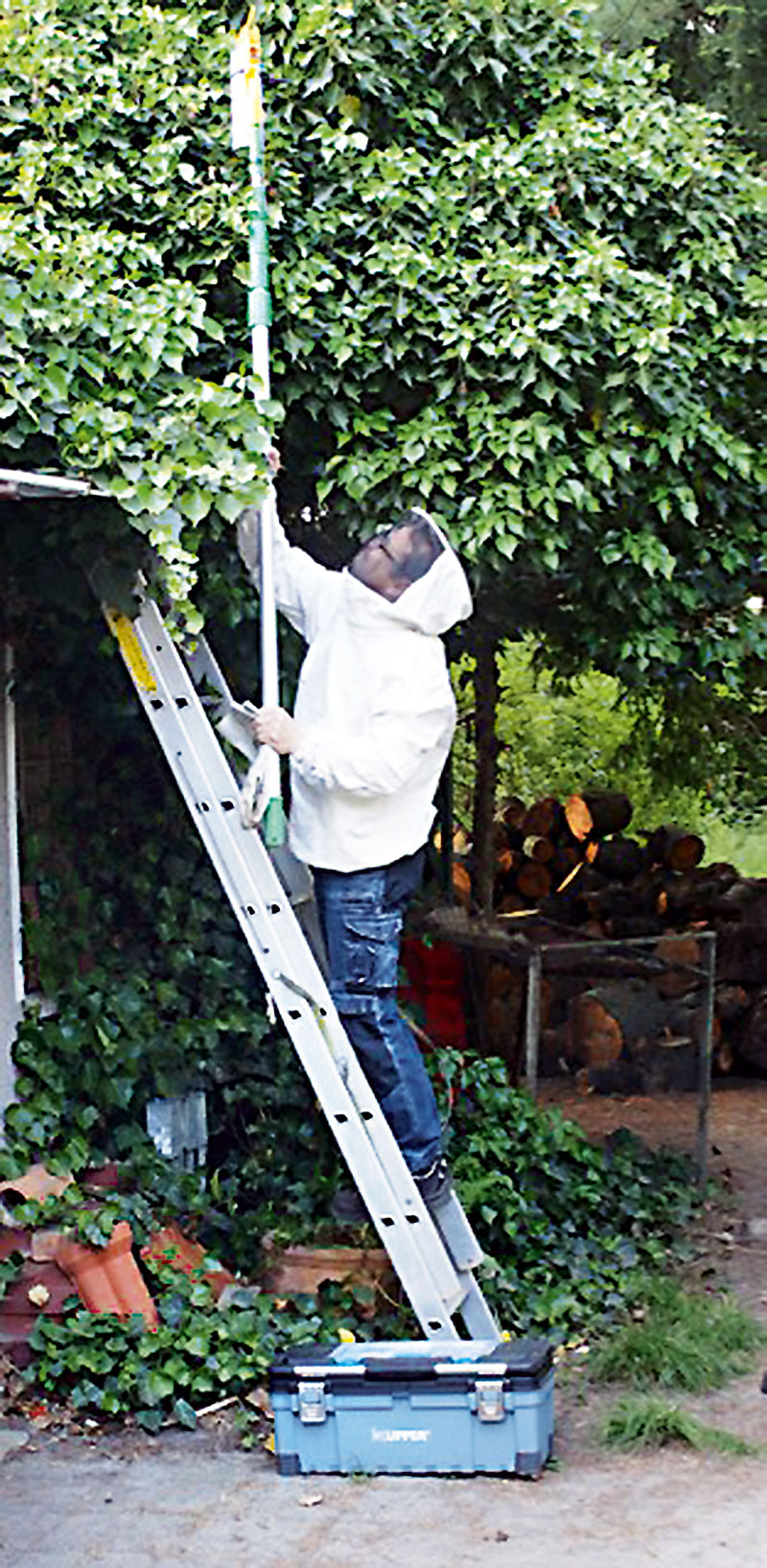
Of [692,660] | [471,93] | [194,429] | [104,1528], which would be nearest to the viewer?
[104,1528]

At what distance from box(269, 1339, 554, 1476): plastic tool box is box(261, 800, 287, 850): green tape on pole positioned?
1297 mm

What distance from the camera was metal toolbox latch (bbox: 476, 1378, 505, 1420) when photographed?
4738 mm

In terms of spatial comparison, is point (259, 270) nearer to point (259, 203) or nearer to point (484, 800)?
point (259, 203)

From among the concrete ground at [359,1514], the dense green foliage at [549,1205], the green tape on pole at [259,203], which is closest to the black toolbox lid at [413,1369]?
the concrete ground at [359,1514]

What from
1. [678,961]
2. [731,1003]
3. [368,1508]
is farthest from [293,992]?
[731,1003]

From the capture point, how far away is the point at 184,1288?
546 centimetres

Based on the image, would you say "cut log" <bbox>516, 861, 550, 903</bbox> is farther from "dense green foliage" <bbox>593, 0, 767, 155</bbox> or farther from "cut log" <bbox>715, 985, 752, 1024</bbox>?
"dense green foliage" <bbox>593, 0, 767, 155</bbox>

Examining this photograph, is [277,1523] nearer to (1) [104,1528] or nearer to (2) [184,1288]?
(1) [104,1528]

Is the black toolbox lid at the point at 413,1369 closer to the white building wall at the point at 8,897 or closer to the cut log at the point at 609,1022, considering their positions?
the white building wall at the point at 8,897

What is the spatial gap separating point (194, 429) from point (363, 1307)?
243cm

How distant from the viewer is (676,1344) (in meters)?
5.58

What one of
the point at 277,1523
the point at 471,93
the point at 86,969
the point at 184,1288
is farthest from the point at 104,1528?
the point at 471,93

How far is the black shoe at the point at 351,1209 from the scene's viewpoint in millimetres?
5672

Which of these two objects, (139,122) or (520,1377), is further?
(139,122)
